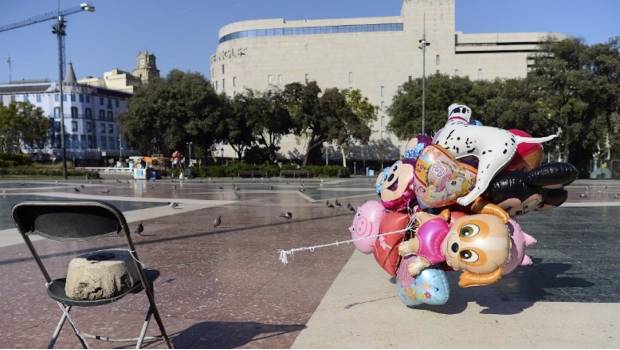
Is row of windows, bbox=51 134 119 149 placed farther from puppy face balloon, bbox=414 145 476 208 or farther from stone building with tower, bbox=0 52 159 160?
puppy face balloon, bbox=414 145 476 208

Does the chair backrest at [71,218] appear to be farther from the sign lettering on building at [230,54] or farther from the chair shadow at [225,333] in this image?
the sign lettering on building at [230,54]

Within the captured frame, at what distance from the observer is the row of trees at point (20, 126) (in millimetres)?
74625

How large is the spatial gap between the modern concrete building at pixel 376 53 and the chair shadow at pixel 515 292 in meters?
72.5

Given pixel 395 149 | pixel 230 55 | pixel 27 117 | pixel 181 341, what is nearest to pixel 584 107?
pixel 395 149

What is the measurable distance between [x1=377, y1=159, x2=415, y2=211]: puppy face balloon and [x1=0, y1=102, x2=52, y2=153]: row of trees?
8092 centimetres

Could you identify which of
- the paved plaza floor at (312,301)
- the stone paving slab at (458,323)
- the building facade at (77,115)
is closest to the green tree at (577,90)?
the paved plaza floor at (312,301)

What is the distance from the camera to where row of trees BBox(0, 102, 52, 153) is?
7462 cm

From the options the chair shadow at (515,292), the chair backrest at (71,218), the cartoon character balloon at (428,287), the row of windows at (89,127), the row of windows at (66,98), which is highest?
the row of windows at (66,98)

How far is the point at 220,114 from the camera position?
51.6 metres

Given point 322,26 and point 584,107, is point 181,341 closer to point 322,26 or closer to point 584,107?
point 584,107

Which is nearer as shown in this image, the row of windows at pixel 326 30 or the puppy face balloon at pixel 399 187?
the puppy face balloon at pixel 399 187

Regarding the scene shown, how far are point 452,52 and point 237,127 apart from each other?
4347 cm

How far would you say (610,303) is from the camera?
5.89 meters

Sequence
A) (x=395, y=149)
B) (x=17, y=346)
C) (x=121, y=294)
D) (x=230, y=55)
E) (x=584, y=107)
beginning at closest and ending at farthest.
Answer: (x=121, y=294) → (x=17, y=346) → (x=584, y=107) → (x=395, y=149) → (x=230, y=55)
